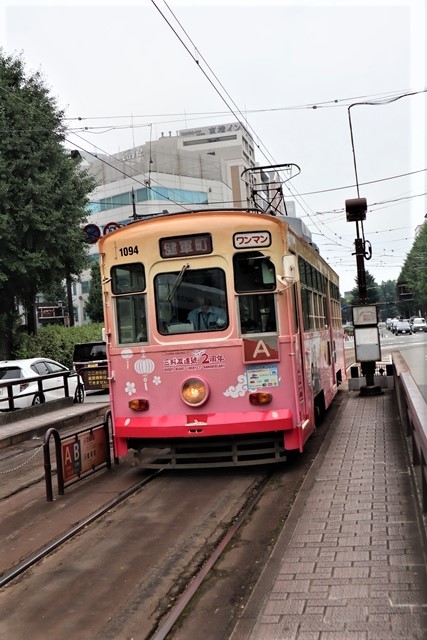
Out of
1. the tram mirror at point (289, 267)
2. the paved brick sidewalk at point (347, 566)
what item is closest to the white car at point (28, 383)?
the tram mirror at point (289, 267)

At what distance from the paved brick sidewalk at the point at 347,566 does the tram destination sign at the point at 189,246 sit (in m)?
2.93

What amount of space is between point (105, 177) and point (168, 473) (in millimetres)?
65346

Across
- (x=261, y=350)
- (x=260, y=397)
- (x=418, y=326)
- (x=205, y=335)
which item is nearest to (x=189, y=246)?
(x=205, y=335)

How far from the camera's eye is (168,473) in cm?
880

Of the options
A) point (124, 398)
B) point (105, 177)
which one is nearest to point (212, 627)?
point (124, 398)

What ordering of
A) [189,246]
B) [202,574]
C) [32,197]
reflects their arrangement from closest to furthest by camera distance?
[202,574] < [189,246] < [32,197]

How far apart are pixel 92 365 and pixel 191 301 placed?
14570 millimetres

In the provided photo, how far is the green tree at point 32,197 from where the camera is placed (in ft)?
75.5

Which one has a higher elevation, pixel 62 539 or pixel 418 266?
pixel 418 266

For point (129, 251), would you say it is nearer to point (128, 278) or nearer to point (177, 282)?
point (128, 278)

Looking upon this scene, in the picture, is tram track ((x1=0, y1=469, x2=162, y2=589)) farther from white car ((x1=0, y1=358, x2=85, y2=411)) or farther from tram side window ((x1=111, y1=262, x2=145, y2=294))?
white car ((x1=0, y1=358, x2=85, y2=411))

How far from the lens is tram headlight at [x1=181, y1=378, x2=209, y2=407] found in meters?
7.82

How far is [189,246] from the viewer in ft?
26.3

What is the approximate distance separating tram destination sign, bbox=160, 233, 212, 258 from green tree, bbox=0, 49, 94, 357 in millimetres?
15105
